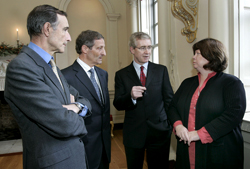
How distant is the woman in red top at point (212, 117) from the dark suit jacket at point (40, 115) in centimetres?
85

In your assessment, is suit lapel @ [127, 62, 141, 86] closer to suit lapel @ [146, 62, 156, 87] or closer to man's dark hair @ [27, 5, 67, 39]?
suit lapel @ [146, 62, 156, 87]

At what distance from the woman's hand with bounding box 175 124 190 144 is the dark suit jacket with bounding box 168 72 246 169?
89 millimetres

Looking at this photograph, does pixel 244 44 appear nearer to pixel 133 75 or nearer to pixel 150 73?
pixel 150 73

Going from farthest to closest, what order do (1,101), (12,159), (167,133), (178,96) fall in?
(1,101)
(12,159)
(167,133)
(178,96)

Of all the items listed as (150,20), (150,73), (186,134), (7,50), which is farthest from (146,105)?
(7,50)

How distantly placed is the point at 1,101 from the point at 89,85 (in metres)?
4.35

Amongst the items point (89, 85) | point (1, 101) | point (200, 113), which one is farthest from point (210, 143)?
point (1, 101)

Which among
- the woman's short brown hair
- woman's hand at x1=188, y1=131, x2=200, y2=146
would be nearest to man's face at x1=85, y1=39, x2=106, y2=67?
the woman's short brown hair

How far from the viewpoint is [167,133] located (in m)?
1.91

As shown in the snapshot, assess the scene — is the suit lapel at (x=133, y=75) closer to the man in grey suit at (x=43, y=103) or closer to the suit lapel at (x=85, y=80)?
the suit lapel at (x=85, y=80)

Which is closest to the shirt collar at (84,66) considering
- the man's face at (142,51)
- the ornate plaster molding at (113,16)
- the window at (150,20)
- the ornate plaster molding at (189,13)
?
the man's face at (142,51)

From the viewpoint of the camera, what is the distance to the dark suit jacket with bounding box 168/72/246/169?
1.36 metres

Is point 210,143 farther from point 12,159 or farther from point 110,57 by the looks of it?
point 110,57

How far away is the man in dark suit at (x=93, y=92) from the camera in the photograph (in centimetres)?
173
